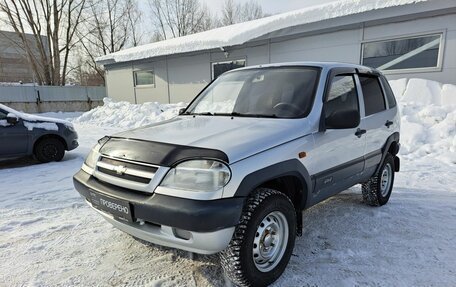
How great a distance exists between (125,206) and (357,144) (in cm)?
261

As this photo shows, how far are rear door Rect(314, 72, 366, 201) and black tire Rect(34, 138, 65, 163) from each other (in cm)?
640

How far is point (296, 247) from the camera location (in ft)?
10.9

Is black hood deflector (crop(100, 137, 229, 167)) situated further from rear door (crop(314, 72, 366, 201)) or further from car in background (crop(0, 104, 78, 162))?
car in background (crop(0, 104, 78, 162))

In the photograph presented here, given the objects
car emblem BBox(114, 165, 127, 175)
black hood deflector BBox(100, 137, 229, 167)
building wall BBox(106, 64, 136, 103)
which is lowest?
car emblem BBox(114, 165, 127, 175)

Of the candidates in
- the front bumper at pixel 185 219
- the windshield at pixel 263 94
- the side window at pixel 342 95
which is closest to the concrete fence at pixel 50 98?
the windshield at pixel 263 94

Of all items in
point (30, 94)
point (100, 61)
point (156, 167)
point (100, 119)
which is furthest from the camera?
point (30, 94)

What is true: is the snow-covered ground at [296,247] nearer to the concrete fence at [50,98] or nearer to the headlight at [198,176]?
the headlight at [198,176]

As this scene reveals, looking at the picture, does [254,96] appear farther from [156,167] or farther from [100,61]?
[100,61]

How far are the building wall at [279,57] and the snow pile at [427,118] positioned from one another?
64 cm

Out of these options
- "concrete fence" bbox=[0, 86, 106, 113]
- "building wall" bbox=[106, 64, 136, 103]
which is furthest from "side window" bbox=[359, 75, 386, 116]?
"concrete fence" bbox=[0, 86, 106, 113]

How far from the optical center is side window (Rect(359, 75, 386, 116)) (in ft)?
13.0

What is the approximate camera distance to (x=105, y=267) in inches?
116

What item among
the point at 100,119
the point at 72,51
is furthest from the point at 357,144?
the point at 72,51

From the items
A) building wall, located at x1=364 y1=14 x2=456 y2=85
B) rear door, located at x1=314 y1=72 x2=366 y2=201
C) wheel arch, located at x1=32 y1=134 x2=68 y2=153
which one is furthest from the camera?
building wall, located at x1=364 y1=14 x2=456 y2=85
